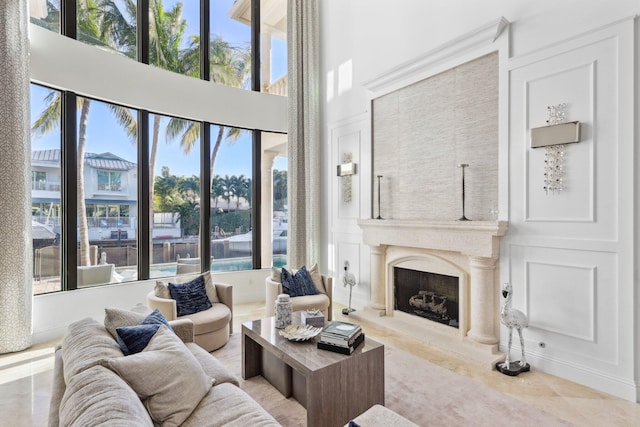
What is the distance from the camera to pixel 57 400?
60.9 inches

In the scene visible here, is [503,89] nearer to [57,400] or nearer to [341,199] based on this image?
[341,199]

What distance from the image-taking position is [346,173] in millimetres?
5465

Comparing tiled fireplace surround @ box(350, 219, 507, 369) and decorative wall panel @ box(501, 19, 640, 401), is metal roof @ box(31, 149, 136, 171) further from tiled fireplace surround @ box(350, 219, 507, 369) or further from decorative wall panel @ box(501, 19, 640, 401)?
decorative wall panel @ box(501, 19, 640, 401)

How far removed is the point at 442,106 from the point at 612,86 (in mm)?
1592

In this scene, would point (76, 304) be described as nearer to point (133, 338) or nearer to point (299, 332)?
point (133, 338)

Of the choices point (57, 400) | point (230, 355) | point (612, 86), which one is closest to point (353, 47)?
point (612, 86)

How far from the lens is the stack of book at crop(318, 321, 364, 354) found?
92.9 inches

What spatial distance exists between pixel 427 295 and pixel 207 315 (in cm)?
262

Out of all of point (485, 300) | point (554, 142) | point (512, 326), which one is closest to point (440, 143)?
point (554, 142)

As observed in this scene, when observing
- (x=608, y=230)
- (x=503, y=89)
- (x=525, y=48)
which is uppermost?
(x=525, y=48)

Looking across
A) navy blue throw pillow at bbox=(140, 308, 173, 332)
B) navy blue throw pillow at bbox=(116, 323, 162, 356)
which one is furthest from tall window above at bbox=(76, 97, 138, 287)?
navy blue throw pillow at bbox=(116, 323, 162, 356)

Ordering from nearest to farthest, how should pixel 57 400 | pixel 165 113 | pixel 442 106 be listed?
pixel 57 400
pixel 442 106
pixel 165 113

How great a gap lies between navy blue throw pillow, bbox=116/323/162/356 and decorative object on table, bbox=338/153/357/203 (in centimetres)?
388

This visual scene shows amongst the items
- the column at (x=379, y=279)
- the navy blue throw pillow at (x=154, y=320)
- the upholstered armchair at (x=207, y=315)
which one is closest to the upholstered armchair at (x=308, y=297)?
the upholstered armchair at (x=207, y=315)
